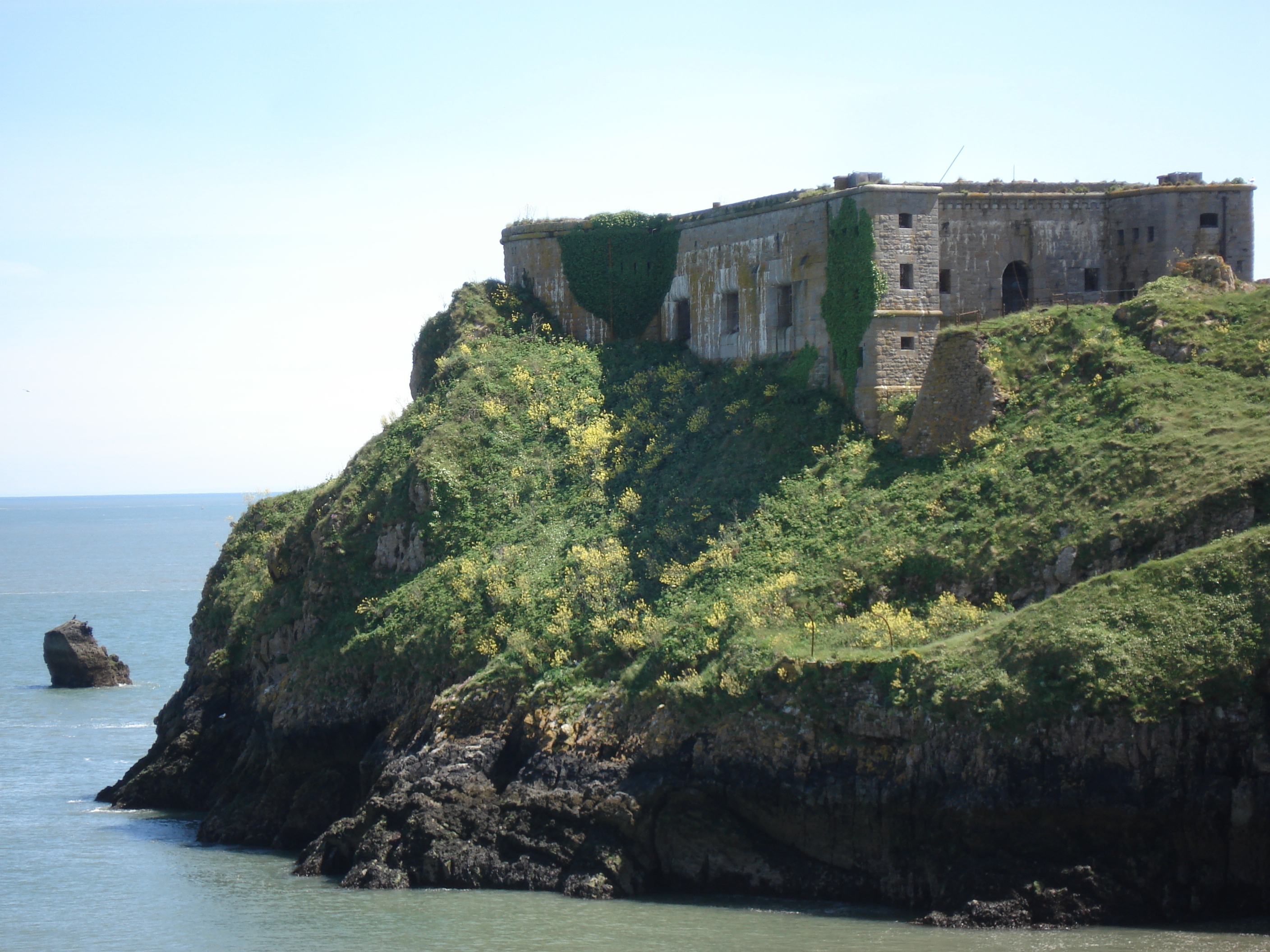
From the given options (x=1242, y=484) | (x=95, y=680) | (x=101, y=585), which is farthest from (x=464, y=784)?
(x=101, y=585)

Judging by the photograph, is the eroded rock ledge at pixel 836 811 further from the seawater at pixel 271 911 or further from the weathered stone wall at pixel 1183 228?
the weathered stone wall at pixel 1183 228

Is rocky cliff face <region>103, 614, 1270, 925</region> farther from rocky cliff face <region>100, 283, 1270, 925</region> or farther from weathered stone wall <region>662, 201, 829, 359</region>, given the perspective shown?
weathered stone wall <region>662, 201, 829, 359</region>

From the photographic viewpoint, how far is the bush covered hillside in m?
29.9

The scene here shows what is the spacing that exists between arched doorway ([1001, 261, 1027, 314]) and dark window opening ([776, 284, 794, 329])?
6.62m

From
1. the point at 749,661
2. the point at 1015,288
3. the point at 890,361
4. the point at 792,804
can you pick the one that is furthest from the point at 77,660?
the point at 792,804

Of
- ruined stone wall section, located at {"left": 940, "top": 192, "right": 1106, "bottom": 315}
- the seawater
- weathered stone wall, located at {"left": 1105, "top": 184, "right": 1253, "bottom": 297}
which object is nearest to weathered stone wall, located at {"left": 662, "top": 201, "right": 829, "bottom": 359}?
ruined stone wall section, located at {"left": 940, "top": 192, "right": 1106, "bottom": 315}

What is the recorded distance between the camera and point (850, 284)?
144 ft

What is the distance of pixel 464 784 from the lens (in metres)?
35.0

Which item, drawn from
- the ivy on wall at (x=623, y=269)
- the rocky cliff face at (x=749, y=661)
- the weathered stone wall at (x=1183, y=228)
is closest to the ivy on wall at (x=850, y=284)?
the rocky cliff face at (x=749, y=661)

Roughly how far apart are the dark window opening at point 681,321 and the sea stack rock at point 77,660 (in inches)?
1213

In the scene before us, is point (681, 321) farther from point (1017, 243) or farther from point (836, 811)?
point (836, 811)

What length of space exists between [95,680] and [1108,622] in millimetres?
49473

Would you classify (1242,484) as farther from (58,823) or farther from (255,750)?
(58,823)

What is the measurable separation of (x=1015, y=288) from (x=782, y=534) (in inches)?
484
